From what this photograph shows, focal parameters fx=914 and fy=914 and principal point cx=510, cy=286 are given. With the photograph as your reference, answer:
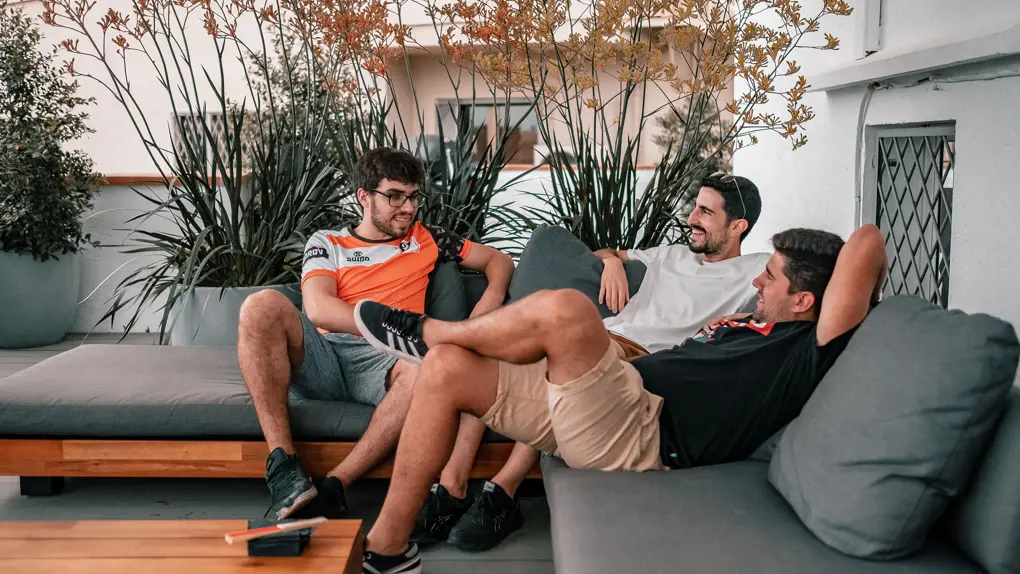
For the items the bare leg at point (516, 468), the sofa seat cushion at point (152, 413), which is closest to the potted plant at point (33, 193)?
the sofa seat cushion at point (152, 413)

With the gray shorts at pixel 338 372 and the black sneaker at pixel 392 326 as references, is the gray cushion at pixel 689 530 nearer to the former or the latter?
the black sneaker at pixel 392 326

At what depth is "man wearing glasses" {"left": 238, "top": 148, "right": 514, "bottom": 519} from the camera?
2.56 metres

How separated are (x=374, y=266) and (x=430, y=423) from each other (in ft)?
3.28

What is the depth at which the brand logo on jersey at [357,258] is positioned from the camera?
302 centimetres

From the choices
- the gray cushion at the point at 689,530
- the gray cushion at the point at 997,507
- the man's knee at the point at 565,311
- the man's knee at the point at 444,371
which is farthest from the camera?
the man's knee at the point at 444,371

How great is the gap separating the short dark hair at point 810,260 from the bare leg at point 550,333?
0.55 metres

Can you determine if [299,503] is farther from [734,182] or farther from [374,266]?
[734,182]

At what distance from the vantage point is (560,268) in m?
3.09

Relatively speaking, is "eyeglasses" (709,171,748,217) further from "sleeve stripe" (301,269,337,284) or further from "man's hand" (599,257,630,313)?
"sleeve stripe" (301,269,337,284)

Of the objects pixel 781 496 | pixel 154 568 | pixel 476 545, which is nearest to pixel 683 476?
pixel 781 496

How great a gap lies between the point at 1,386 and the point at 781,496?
2.25 m

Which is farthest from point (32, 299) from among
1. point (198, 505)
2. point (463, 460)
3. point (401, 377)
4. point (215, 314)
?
point (463, 460)

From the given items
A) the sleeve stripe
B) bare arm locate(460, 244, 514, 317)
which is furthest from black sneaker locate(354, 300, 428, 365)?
bare arm locate(460, 244, 514, 317)

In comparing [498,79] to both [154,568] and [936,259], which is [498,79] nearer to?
[936,259]
